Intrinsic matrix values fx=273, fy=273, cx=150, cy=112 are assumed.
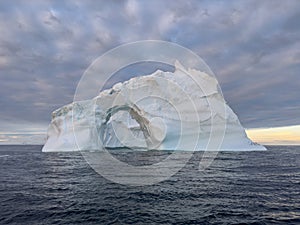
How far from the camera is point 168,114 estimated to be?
45750 mm

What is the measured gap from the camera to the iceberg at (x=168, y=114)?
43.8 m

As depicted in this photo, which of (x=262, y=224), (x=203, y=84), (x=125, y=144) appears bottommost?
(x=262, y=224)

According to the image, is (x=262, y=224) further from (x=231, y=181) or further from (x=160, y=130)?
(x=160, y=130)

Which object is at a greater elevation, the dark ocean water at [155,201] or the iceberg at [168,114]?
the iceberg at [168,114]

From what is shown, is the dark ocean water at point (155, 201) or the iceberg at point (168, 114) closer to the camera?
the dark ocean water at point (155, 201)

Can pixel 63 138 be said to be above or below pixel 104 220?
above

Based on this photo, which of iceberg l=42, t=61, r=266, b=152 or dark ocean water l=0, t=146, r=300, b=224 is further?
iceberg l=42, t=61, r=266, b=152

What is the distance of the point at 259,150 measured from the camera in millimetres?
52344

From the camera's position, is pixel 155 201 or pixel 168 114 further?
pixel 168 114

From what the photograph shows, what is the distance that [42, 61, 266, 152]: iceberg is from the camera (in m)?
43.8

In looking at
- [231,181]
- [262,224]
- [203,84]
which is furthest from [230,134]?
[262,224]

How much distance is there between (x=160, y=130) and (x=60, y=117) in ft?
58.0

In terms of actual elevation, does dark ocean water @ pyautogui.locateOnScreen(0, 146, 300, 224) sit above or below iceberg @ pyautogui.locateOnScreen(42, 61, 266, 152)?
below

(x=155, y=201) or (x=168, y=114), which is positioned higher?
(x=168, y=114)
